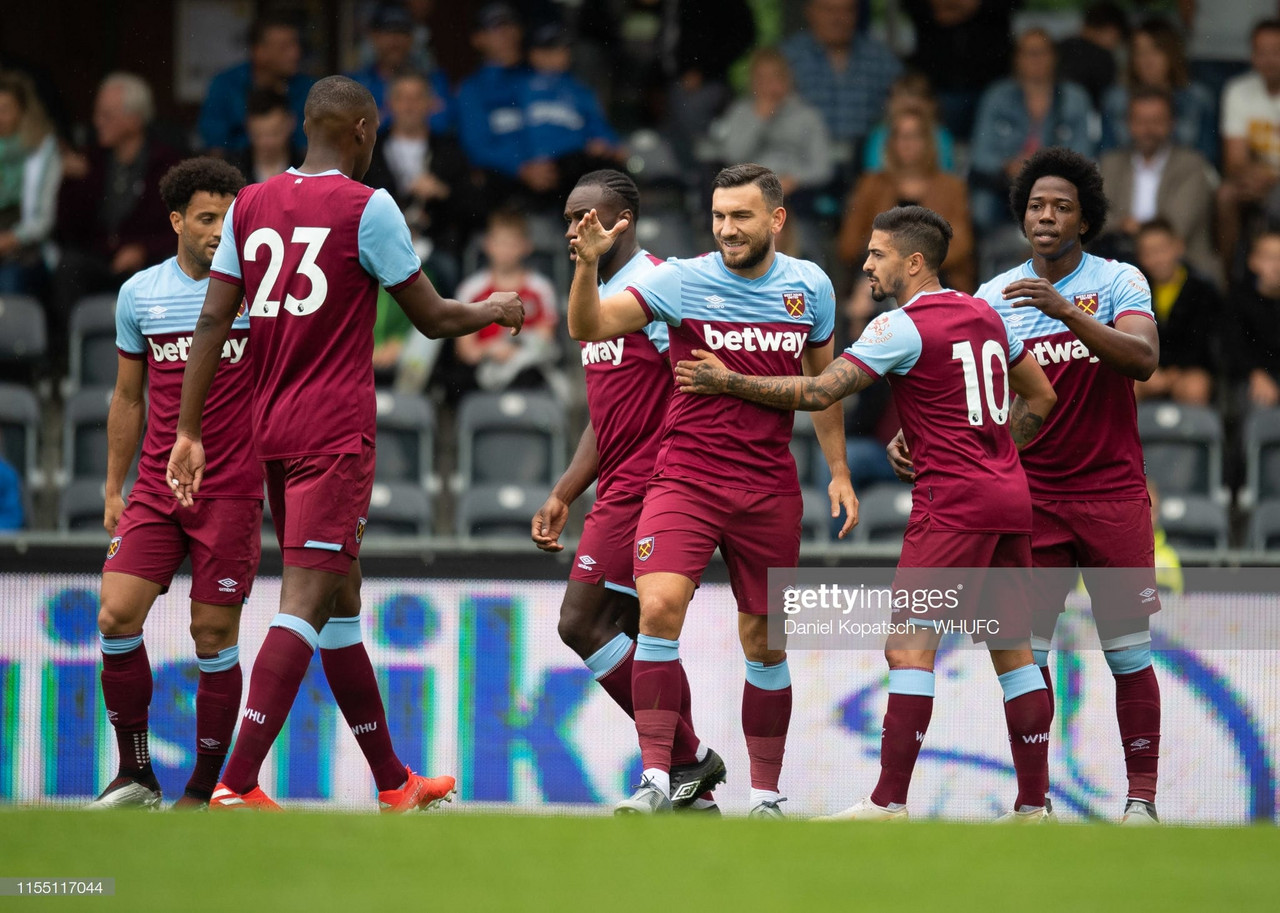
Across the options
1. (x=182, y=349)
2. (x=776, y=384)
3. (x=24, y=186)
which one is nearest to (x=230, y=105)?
(x=24, y=186)

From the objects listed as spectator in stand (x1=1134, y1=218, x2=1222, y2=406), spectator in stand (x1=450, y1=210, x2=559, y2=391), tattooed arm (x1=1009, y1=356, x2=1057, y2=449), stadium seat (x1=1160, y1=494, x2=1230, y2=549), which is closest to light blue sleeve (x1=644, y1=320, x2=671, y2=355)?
tattooed arm (x1=1009, y1=356, x2=1057, y2=449)

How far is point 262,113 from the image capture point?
34.0 ft

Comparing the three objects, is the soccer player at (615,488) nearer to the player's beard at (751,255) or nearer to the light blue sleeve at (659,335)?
the light blue sleeve at (659,335)

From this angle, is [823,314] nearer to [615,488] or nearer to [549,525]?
[615,488]

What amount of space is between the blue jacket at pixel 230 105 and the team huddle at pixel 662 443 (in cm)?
505

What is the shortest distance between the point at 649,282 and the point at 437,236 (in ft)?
17.4

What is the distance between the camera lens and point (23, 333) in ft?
34.1

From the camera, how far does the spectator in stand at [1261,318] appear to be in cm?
999

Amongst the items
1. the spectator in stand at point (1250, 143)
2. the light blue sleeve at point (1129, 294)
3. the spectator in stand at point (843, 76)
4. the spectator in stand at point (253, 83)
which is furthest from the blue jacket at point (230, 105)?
the light blue sleeve at point (1129, 294)

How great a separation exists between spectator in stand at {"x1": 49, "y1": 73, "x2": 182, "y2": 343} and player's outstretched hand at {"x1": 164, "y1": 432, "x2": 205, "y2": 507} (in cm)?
546

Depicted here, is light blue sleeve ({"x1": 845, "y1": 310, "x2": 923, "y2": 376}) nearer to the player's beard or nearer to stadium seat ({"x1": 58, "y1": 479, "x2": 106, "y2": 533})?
the player's beard

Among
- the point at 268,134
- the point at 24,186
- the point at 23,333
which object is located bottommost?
the point at 23,333

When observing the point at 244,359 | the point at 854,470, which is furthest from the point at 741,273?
the point at 854,470

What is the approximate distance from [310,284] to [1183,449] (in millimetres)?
6159
